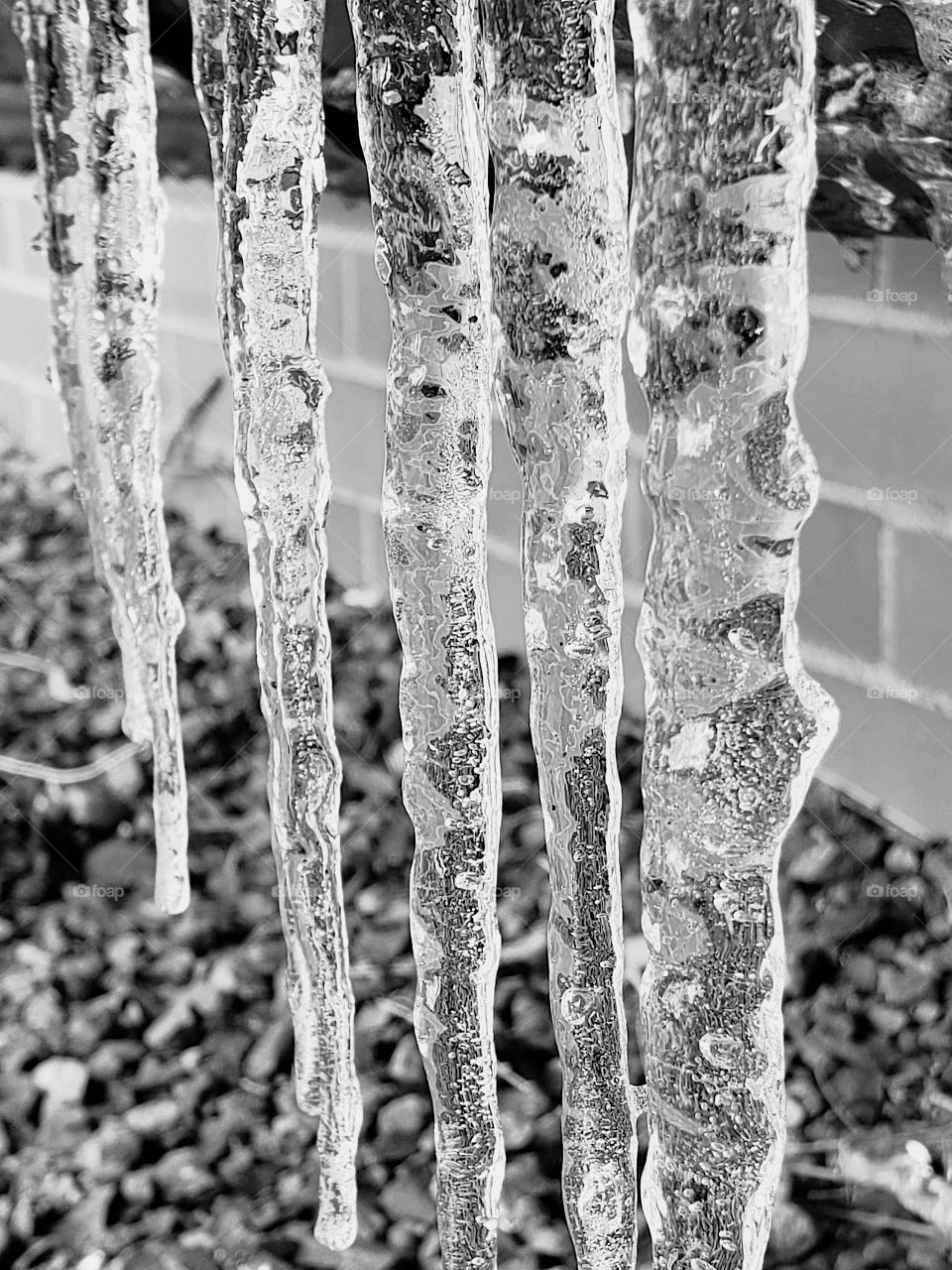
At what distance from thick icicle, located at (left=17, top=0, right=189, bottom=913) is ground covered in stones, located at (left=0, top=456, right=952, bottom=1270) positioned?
22cm

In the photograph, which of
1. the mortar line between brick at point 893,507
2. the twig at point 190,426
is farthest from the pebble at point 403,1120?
the twig at point 190,426

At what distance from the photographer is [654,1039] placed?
440 mm

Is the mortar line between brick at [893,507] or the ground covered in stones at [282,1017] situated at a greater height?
the mortar line between brick at [893,507]

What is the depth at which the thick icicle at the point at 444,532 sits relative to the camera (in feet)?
1.39

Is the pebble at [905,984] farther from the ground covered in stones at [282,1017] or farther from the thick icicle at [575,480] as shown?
the thick icicle at [575,480]

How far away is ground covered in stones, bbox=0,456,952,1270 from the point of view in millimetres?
754

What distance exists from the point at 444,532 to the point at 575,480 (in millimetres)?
56

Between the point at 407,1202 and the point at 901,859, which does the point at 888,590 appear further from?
the point at 407,1202

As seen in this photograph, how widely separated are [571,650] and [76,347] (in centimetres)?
38

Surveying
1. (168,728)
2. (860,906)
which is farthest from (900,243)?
(168,728)

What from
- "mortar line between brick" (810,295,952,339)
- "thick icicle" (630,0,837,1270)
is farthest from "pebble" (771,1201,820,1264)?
"mortar line between brick" (810,295,952,339)

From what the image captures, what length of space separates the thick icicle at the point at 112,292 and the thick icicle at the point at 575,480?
304 millimetres

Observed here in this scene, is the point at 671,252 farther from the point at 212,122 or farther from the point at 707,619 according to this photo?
the point at 212,122

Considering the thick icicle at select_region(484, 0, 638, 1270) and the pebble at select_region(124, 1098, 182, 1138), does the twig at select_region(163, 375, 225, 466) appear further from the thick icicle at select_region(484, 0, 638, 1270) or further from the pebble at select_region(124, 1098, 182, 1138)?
the thick icicle at select_region(484, 0, 638, 1270)
